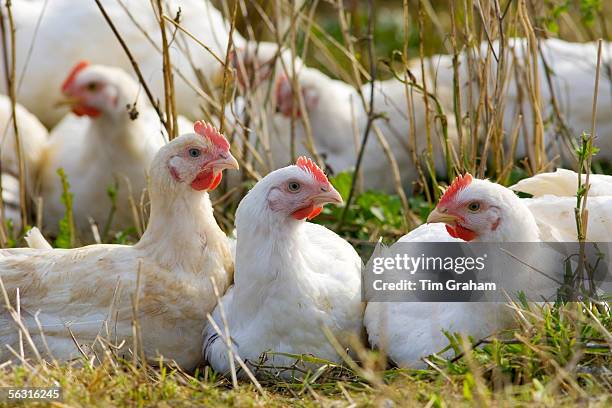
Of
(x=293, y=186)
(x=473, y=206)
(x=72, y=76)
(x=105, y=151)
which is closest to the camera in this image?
(x=473, y=206)

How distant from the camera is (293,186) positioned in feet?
10.9

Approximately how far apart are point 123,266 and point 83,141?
2.18 meters

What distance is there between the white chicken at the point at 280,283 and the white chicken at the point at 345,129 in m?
2.12

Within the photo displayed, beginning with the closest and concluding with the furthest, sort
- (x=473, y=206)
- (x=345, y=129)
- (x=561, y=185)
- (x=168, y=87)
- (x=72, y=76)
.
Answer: (x=473, y=206), (x=561, y=185), (x=168, y=87), (x=72, y=76), (x=345, y=129)

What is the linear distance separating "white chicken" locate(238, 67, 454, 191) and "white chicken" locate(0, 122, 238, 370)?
76.8 inches

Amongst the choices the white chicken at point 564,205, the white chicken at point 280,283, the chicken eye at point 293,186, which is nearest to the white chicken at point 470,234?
the white chicken at point 280,283

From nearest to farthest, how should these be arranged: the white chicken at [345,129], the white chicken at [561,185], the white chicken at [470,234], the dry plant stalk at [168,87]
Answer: the white chicken at [470,234] < the white chicken at [561,185] < the dry plant stalk at [168,87] < the white chicken at [345,129]

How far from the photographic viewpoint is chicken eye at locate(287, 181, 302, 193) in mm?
3332

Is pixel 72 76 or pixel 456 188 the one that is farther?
pixel 72 76

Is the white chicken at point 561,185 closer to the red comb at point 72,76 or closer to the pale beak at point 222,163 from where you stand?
the pale beak at point 222,163

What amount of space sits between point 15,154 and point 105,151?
60cm

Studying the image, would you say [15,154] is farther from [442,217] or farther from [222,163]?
[442,217]

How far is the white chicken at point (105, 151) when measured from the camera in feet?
17.2

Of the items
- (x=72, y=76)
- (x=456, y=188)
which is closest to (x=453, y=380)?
(x=456, y=188)
